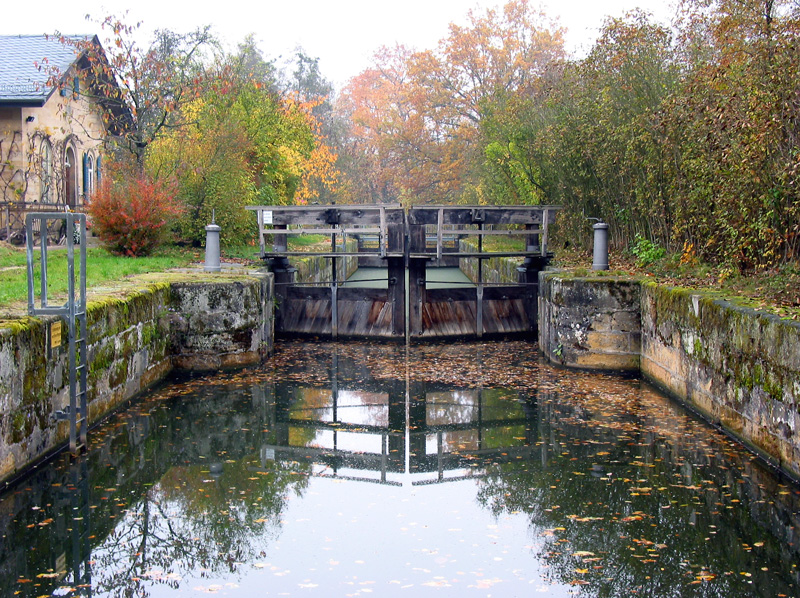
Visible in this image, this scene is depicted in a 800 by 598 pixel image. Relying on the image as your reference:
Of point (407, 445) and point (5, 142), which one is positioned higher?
point (5, 142)

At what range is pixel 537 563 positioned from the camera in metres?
5.03

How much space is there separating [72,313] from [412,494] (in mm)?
2928

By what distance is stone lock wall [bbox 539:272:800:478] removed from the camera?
6.54m

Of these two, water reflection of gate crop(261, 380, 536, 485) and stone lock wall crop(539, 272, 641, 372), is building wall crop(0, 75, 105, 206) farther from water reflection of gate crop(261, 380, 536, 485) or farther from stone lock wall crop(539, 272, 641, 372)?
stone lock wall crop(539, 272, 641, 372)

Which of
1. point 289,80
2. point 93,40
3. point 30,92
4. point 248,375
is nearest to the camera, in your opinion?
point 248,375

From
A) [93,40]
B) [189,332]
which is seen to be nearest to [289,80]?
[93,40]

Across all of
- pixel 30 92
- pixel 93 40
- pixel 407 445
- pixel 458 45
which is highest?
pixel 458 45

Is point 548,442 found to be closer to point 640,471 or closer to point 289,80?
point 640,471

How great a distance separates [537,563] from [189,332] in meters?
7.07

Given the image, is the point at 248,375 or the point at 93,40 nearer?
the point at 248,375

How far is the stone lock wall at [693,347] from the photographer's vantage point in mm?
6535

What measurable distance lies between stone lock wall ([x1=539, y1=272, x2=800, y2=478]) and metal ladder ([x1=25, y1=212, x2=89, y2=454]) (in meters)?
5.26

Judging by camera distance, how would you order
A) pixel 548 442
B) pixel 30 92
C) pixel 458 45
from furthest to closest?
pixel 458 45
pixel 30 92
pixel 548 442

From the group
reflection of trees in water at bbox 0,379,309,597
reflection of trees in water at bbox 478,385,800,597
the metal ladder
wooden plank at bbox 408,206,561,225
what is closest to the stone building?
wooden plank at bbox 408,206,561,225
